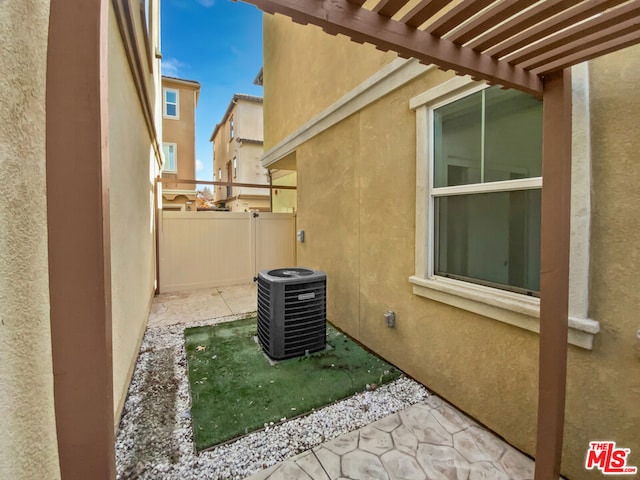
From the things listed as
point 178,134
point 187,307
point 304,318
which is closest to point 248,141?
point 178,134

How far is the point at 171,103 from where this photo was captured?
1426 cm

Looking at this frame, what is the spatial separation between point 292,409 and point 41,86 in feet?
8.88

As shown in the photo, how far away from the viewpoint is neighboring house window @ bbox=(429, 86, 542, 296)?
221cm

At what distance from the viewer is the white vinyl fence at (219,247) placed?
6922mm

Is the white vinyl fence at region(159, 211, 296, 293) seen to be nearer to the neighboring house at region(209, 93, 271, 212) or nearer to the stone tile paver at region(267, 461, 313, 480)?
the stone tile paver at region(267, 461, 313, 480)

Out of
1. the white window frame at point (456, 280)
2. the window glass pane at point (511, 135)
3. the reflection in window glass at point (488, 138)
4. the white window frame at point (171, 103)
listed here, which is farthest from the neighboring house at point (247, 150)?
the window glass pane at point (511, 135)

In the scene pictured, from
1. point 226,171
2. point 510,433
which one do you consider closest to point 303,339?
point 510,433

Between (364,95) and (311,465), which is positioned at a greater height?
(364,95)

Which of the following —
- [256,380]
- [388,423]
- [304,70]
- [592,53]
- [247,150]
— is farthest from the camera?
[247,150]

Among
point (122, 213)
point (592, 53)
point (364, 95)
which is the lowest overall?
point (122, 213)

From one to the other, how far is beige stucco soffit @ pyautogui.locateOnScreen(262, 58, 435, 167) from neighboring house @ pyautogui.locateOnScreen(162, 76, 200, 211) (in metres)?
10.9

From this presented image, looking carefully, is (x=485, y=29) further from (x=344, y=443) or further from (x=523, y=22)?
(x=344, y=443)

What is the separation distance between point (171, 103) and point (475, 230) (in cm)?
1586

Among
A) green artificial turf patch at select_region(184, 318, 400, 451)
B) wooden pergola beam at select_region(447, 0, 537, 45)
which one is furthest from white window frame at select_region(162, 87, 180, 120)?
wooden pergola beam at select_region(447, 0, 537, 45)
